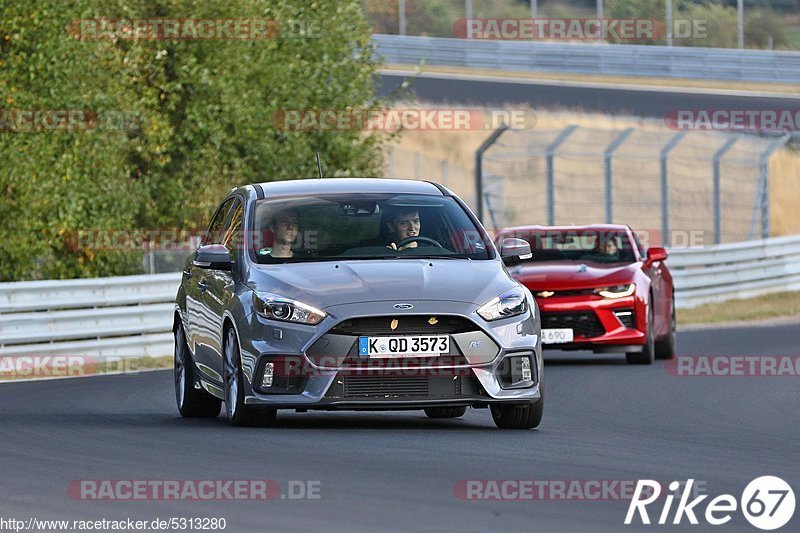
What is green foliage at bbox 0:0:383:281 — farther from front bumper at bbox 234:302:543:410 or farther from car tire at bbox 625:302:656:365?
front bumper at bbox 234:302:543:410

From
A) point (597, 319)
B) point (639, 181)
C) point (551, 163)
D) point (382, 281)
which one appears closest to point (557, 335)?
point (597, 319)

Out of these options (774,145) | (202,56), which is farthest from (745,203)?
(202,56)

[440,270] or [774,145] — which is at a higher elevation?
[440,270]

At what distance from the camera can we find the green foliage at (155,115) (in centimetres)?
2434

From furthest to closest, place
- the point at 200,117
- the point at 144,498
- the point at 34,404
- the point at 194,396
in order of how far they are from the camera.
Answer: the point at 200,117, the point at 34,404, the point at 194,396, the point at 144,498

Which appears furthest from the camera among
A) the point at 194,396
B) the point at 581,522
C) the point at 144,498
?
the point at 194,396

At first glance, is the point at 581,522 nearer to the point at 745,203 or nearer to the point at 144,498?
the point at 144,498

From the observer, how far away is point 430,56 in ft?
207

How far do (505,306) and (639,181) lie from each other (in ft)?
131

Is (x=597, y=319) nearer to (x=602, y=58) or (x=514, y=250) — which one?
(x=514, y=250)

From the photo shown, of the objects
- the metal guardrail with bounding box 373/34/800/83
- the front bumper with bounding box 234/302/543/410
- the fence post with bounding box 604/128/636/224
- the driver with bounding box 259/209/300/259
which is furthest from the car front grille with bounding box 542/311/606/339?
the metal guardrail with bounding box 373/34/800/83

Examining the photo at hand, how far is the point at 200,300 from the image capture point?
12.8 m

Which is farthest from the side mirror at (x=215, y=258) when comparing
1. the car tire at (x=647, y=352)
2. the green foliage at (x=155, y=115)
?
the green foliage at (x=155, y=115)

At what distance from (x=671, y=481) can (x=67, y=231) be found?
16396mm
